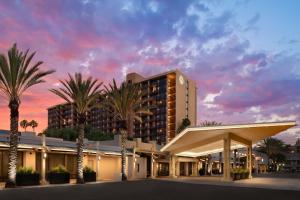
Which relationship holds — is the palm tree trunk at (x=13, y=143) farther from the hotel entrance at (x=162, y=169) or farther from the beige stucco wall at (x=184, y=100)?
the beige stucco wall at (x=184, y=100)

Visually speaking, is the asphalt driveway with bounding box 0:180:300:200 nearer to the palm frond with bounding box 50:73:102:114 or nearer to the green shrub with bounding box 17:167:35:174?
the green shrub with bounding box 17:167:35:174

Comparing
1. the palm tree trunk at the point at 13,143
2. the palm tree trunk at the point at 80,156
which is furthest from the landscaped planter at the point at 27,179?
the palm tree trunk at the point at 80,156

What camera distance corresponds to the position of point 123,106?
143 ft

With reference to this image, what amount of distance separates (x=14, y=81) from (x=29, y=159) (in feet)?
31.6

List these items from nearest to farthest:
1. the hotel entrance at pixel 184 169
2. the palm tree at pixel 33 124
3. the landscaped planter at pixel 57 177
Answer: the landscaped planter at pixel 57 177
the hotel entrance at pixel 184 169
the palm tree at pixel 33 124

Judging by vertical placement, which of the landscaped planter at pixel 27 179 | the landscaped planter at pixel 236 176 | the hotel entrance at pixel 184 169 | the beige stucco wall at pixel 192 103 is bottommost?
the hotel entrance at pixel 184 169

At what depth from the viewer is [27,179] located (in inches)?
1178

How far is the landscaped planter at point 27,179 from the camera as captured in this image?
1154 inches

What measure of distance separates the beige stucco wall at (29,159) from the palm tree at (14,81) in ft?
20.2

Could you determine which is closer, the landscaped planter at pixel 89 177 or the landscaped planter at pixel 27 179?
the landscaped planter at pixel 27 179

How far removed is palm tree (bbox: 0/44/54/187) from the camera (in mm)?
28328

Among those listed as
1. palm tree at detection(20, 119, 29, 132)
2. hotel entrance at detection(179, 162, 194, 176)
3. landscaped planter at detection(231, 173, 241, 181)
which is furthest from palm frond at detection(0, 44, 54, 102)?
palm tree at detection(20, 119, 29, 132)

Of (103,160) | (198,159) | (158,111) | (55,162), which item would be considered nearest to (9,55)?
(55,162)

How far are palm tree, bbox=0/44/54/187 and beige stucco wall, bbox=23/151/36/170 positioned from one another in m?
6.17
